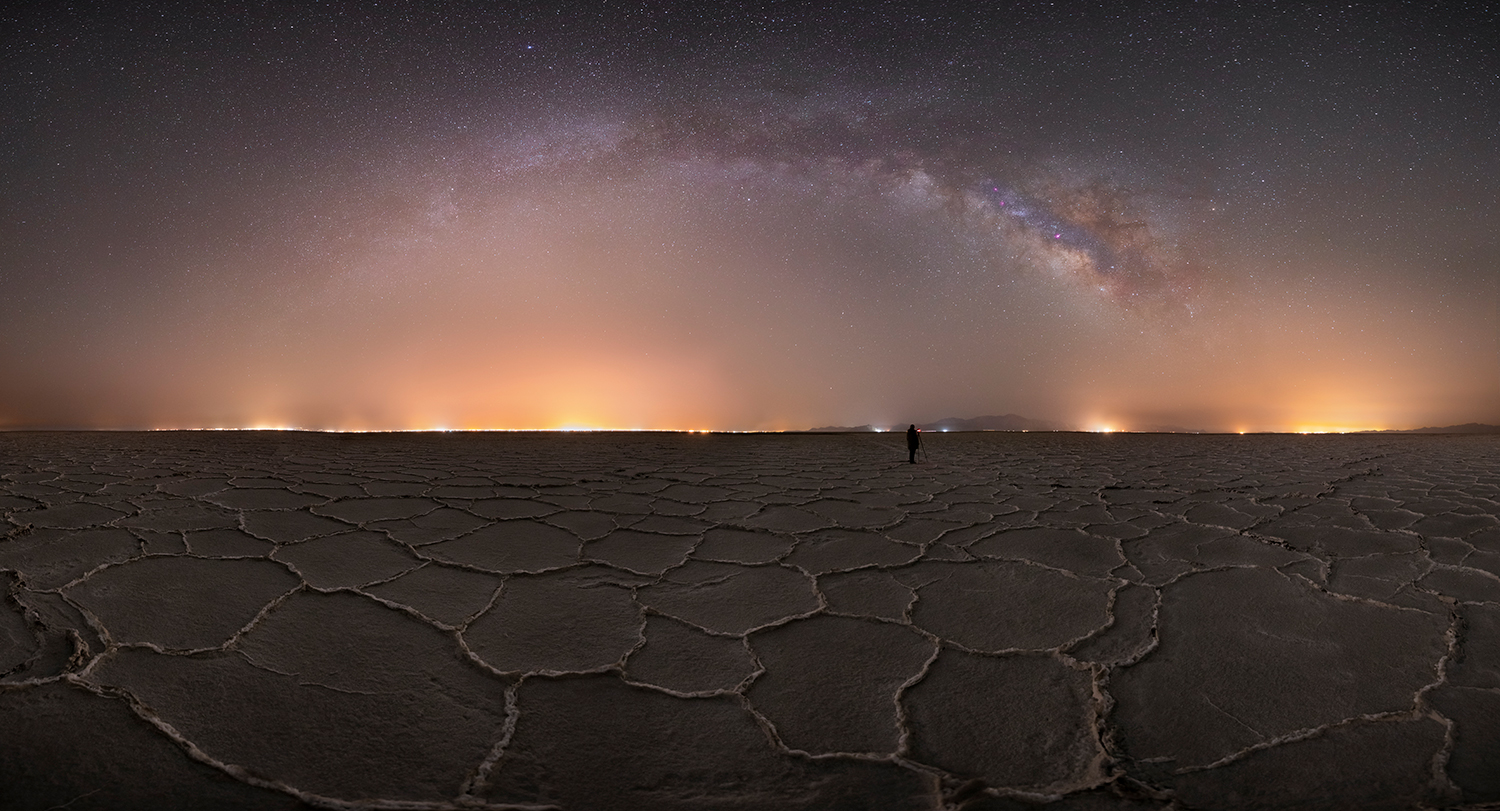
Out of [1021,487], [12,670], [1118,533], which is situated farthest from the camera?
[1021,487]

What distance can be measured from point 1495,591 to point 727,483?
3.58 m

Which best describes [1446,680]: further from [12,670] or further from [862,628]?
[12,670]

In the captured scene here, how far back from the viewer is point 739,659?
1.45 meters

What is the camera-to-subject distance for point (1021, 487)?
4.23m

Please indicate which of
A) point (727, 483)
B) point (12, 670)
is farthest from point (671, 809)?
point (727, 483)

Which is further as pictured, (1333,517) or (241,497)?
(241,497)

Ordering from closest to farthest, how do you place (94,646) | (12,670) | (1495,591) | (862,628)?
1. (12,670)
2. (94,646)
3. (862,628)
4. (1495,591)

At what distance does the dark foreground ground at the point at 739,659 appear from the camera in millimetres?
995

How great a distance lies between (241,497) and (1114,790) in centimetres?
414

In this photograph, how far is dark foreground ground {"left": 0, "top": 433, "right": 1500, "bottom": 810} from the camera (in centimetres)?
99

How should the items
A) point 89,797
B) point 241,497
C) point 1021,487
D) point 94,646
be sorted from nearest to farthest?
point 89,797 < point 94,646 < point 241,497 < point 1021,487

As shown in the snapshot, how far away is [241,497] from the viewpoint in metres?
3.34

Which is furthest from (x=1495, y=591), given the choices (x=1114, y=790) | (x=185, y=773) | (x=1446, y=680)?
(x=185, y=773)

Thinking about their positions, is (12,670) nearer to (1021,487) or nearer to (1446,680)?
(1446,680)
